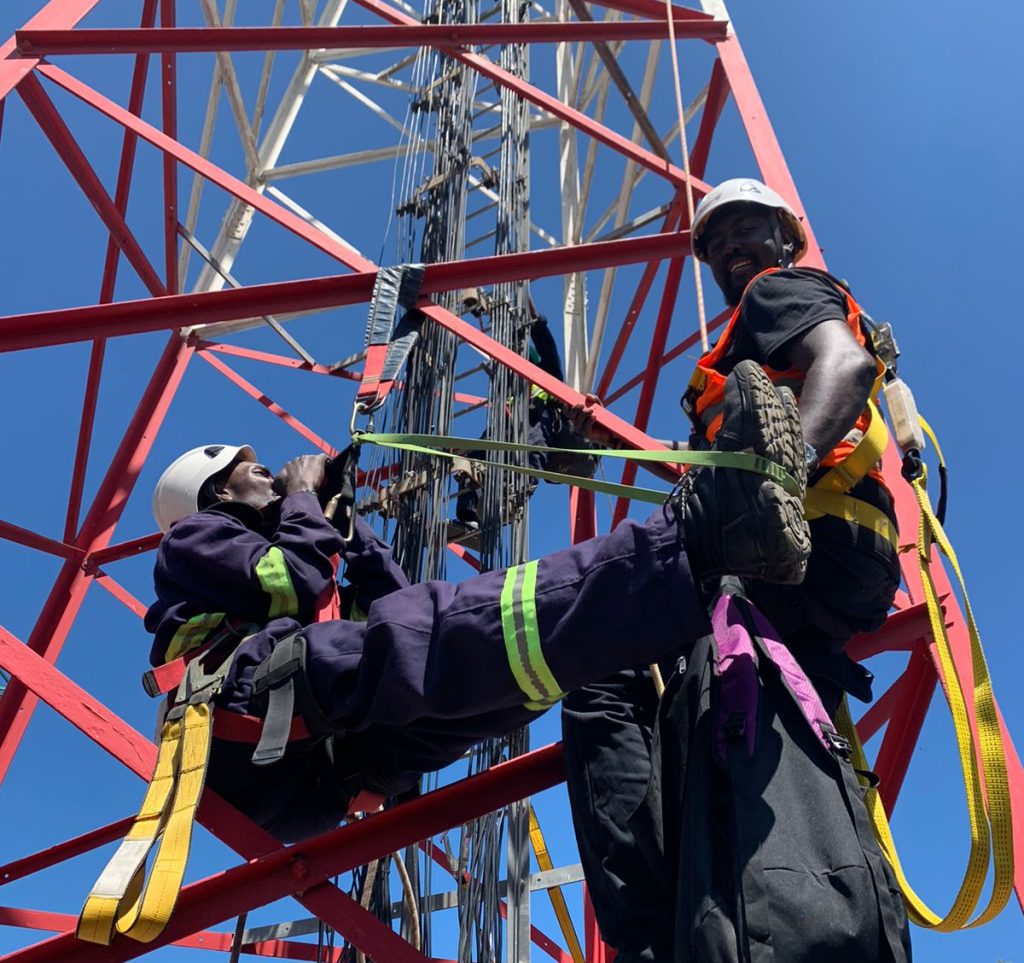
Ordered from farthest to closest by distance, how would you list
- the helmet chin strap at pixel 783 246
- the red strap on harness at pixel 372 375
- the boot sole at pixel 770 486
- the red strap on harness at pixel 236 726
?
1. the helmet chin strap at pixel 783 246
2. the red strap on harness at pixel 372 375
3. the red strap on harness at pixel 236 726
4. the boot sole at pixel 770 486

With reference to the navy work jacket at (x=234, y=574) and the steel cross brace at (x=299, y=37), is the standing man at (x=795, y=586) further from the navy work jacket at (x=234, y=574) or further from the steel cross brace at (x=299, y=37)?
the steel cross brace at (x=299, y=37)

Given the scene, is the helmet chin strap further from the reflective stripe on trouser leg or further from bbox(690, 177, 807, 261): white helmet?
the reflective stripe on trouser leg

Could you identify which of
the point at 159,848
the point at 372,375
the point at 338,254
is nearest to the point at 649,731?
the point at 159,848

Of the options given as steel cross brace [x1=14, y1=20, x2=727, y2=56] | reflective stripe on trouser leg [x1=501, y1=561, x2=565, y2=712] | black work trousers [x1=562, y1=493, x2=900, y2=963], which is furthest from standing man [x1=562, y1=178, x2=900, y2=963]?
steel cross brace [x1=14, y1=20, x2=727, y2=56]

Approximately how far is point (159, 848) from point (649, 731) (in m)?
1.44

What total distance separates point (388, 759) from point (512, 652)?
104cm

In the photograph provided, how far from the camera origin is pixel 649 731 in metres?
3.29

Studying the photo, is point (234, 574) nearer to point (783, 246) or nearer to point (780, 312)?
point (780, 312)

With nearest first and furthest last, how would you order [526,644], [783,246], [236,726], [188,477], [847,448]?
[526,644], [847,448], [236,726], [783,246], [188,477]

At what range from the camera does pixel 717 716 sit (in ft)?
8.76

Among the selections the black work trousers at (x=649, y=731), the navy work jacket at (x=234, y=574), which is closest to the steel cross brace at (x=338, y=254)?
the navy work jacket at (x=234, y=574)

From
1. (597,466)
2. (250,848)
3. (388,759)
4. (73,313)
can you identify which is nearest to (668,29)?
(597,466)

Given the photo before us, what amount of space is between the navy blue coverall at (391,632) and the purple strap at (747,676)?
10.2 inches

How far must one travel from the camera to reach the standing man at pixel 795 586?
2.83 m
